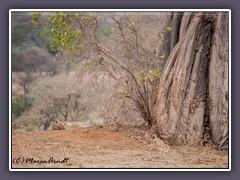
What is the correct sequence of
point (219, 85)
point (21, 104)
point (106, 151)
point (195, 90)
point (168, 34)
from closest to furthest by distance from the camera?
point (106, 151)
point (219, 85)
point (195, 90)
point (168, 34)
point (21, 104)

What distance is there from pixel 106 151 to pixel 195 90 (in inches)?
77.7

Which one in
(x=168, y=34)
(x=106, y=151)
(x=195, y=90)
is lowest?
(x=106, y=151)

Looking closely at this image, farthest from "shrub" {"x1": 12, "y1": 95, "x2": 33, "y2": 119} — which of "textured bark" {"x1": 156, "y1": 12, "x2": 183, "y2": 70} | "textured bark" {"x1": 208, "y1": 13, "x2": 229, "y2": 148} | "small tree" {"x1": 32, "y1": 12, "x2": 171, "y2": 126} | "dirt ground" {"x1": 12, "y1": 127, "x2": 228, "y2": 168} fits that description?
"textured bark" {"x1": 208, "y1": 13, "x2": 229, "y2": 148}

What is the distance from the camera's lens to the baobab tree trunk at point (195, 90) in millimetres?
8273

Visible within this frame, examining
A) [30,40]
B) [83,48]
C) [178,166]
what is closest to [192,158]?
[178,166]

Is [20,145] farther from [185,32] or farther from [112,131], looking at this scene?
[185,32]

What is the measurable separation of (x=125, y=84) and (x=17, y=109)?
28.4ft

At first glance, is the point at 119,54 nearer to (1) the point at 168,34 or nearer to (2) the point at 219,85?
(1) the point at 168,34

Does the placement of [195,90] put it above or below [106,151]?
above

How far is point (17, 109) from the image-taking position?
16.8 meters

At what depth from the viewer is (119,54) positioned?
9.41 metres

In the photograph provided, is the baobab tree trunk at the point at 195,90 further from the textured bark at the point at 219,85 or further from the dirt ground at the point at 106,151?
the dirt ground at the point at 106,151

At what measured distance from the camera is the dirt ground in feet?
23.8

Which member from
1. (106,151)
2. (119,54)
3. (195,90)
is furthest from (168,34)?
(106,151)
